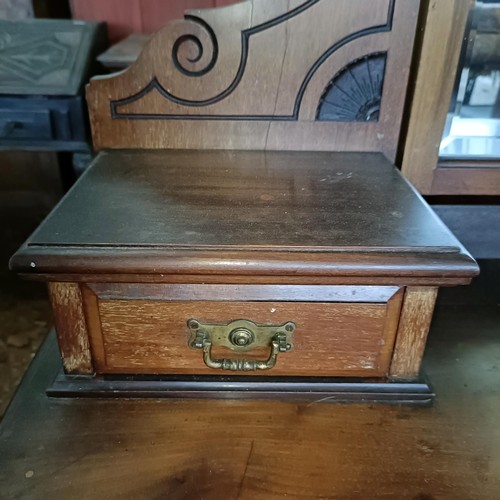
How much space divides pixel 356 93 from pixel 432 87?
0.34ft

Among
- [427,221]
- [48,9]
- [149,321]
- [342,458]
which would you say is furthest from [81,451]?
[48,9]

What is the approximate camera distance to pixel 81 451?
55 centimetres

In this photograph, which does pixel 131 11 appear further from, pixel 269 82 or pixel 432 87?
pixel 432 87

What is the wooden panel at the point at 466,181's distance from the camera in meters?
0.79

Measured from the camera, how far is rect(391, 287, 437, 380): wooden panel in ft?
1.84

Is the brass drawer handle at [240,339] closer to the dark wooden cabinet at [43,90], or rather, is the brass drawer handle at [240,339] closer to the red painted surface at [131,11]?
the dark wooden cabinet at [43,90]

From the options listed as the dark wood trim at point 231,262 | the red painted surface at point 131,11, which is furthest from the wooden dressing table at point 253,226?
the red painted surface at point 131,11

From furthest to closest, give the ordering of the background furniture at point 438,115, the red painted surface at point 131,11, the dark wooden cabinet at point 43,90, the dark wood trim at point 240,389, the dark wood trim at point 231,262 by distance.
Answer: the red painted surface at point 131,11 → the dark wooden cabinet at point 43,90 → the background furniture at point 438,115 → the dark wood trim at point 240,389 → the dark wood trim at point 231,262

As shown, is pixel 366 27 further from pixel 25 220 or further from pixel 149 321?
pixel 25 220

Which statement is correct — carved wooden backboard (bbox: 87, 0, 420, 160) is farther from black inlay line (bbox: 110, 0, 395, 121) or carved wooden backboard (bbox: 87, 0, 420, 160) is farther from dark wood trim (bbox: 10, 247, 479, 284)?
dark wood trim (bbox: 10, 247, 479, 284)

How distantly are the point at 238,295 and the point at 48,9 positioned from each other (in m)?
0.77

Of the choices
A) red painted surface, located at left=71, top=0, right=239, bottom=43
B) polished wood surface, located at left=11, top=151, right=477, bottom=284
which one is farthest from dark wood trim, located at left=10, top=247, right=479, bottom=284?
red painted surface, located at left=71, top=0, right=239, bottom=43

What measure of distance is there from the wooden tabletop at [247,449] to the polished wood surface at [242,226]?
0.58ft

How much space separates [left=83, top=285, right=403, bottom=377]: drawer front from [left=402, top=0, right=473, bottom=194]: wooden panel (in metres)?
0.30
